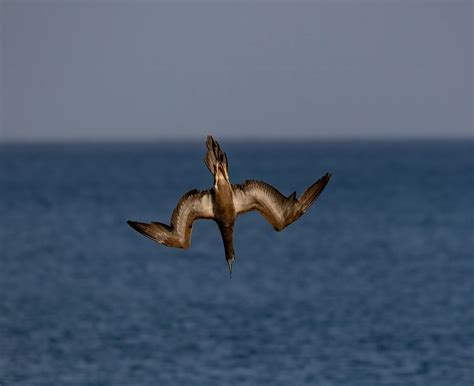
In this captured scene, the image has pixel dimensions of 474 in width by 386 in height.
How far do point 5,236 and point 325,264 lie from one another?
32.2 m

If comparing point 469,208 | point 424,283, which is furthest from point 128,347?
point 469,208

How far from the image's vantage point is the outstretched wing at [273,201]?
56.5ft

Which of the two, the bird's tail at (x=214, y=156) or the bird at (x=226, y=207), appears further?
the bird at (x=226, y=207)

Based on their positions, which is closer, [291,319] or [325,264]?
[291,319]

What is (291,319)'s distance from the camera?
56.3 m

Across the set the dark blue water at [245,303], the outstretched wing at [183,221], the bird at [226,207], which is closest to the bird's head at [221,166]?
the bird at [226,207]

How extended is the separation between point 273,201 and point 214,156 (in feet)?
5.74

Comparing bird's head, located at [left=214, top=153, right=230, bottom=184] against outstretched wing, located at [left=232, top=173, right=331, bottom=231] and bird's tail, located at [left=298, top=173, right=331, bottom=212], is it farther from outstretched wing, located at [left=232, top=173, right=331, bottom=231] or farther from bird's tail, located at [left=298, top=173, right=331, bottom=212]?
bird's tail, located at [left=298, top=173, right=331, bottom=212]

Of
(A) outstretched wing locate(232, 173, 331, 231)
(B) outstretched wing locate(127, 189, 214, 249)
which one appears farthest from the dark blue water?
(A) outstretched wing locate(232, 173, 331, 231)

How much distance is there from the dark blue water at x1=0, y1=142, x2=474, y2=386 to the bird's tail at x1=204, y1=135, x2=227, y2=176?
2925 cm

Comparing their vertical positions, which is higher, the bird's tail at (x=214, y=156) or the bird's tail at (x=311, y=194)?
the bird's tail at (x=214, y=156)

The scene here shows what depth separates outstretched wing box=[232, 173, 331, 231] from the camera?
679 inches

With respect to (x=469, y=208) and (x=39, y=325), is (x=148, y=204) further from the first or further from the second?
(x=39, y=325)

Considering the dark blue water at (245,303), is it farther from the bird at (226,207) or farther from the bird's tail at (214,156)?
the bird's tail at (214,156)
